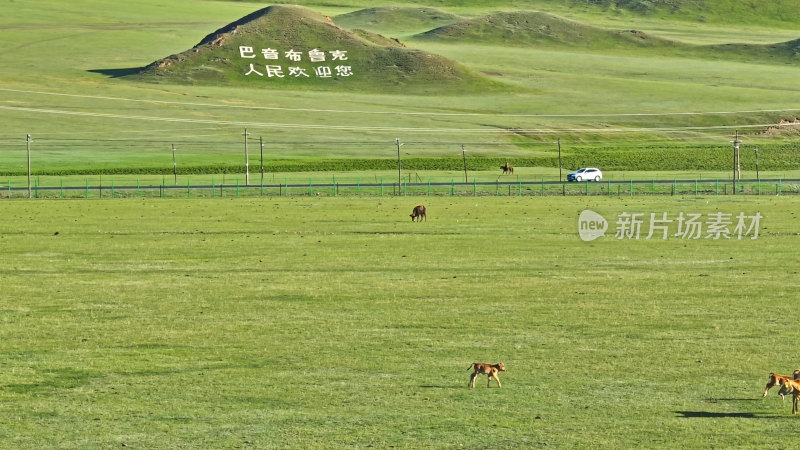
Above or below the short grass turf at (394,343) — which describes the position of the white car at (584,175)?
above

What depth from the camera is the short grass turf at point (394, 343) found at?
1667cm

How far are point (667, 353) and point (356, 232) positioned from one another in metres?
32.3

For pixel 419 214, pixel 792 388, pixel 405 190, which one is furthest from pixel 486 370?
pixel 405 190

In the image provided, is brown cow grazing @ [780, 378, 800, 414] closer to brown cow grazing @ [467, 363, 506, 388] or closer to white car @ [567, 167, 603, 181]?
brown cow grazing @ [467, 363, 506, 388]

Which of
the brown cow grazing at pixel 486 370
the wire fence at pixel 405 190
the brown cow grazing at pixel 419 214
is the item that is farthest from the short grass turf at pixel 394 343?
the wire fence at pixel 405 190

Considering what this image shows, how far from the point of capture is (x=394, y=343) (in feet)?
75.9

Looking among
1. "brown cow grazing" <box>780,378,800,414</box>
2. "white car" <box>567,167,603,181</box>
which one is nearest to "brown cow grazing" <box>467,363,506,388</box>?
"brown cow grazing" <box>780,378,800,414</box>

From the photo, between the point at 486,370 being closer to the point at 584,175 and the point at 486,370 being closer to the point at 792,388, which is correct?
the point at 792,388

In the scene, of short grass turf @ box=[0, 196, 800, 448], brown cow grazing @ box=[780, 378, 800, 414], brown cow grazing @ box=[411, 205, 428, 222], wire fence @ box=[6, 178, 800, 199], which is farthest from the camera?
wire fence @ box=[6, 178, 800, 199]

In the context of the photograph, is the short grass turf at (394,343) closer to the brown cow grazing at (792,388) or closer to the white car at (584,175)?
the brown cow grazing at (792,388)

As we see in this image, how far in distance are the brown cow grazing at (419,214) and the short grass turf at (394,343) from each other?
12.8 metres

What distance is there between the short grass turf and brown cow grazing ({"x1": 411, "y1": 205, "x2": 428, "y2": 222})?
12848mm

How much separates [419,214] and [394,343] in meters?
38.3

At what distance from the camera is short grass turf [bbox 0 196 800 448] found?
1667 cm
